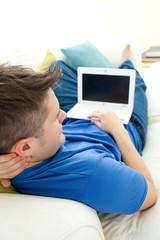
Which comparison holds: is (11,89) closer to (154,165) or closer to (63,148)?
(63,148)

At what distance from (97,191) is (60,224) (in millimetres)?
158

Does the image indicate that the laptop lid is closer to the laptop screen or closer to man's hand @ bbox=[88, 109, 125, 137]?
the laptop screen

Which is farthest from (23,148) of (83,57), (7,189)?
(83,57)

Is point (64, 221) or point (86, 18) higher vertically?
point (86, 18)

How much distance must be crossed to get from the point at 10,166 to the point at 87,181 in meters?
0.21

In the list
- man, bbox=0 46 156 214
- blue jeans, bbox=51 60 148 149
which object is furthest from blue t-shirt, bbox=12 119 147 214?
blue jeans, bbox=51 60 148 149

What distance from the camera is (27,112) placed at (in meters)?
0.59

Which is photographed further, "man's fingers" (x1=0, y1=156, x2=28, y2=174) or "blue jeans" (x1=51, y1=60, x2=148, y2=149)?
"blue jeans" (x1=51, y1=60, x2=148, y2=149)

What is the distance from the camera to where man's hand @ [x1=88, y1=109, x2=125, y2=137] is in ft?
3.11

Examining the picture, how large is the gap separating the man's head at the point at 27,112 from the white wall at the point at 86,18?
5.02ft

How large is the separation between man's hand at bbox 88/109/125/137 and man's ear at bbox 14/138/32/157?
41 cm

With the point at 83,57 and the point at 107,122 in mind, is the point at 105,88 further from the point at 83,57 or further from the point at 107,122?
the point at 83,57

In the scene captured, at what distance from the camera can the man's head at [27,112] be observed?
0.57 meters

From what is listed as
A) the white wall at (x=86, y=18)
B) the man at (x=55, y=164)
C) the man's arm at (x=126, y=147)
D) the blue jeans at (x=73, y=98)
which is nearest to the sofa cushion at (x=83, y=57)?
the blue jeans at (x=73, y=98)
